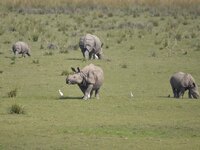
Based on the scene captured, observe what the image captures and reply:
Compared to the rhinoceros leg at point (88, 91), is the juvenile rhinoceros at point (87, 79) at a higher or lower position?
higher

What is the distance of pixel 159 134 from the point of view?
16.2 metres

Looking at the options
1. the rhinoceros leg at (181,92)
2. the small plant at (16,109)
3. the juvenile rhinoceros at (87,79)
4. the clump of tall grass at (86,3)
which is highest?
the clump of tall grass at (86,3)

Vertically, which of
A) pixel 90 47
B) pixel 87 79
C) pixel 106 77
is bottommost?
pixel 106 77

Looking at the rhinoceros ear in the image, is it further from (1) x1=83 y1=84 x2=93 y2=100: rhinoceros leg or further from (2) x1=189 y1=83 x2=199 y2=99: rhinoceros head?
(2) x1=189 y1=83 x2=199 y2=99: rhinoceros head

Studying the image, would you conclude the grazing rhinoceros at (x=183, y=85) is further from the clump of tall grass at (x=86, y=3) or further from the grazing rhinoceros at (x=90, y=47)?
the clump of tall grass at (x=86, y=3)

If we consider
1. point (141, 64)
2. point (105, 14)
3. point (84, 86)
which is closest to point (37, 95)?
point (84, 86)

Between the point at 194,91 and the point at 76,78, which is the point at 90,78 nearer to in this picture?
the point at 76,78

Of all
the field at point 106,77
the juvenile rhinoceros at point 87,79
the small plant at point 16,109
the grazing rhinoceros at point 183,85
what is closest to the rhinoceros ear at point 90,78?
the juvenile rhinoceros at point 87,79

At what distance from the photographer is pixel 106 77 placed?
28.9 meters

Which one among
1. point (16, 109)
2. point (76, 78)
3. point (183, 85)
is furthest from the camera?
point (183, 85)

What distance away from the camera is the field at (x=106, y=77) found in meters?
16.0

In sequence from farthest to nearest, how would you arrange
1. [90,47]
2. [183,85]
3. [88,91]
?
1. [90,47]
2. [183,85]
3. [88,91]

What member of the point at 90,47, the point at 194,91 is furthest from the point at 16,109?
the point at 90,47

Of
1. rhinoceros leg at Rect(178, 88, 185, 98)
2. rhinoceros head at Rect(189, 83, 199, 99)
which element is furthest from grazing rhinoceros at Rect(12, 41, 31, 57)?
rhinoceros head at Rect(189, 83, 199, 99)
